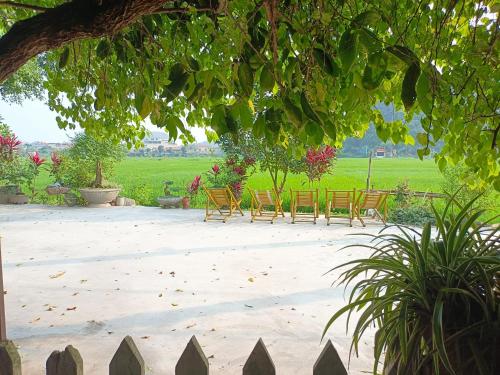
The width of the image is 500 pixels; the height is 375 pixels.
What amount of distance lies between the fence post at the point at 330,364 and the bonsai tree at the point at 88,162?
34.3 ft

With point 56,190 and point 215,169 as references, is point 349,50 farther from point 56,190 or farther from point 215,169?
→ point 56,190

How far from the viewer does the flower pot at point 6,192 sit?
35.6 feet

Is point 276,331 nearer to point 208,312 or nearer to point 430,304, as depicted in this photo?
point 208,312

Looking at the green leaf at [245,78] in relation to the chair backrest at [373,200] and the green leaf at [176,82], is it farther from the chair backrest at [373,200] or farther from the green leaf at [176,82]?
the chair backrest at [373,200]

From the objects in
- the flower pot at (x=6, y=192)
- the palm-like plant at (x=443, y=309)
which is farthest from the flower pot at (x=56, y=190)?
the palm-like plant at (x=443, y=309)

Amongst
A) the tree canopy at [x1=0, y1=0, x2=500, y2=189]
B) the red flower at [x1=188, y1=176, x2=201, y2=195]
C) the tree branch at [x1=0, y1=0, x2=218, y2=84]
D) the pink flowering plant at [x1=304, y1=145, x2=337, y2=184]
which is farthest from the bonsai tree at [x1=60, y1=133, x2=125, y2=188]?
the tree branch at [x1=0, y1=0, x2=218, y2=84]

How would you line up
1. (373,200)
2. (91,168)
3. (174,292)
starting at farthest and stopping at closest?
1. (91,168)
2. (373,200)
3. (174,292)

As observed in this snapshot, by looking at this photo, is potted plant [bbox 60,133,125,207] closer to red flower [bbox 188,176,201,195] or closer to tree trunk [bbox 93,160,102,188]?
tree trunk [bbox 93,160,102,188]

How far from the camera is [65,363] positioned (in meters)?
1.06

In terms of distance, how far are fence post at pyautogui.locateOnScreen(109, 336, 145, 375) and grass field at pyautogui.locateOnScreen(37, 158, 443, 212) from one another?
374 inches

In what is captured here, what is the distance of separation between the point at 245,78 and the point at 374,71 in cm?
28

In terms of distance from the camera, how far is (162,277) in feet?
14.4

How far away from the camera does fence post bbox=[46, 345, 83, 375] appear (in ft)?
3.46

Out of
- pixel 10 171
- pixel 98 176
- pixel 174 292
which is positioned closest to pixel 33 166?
pixel 10 171
